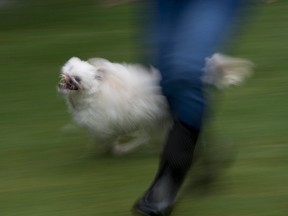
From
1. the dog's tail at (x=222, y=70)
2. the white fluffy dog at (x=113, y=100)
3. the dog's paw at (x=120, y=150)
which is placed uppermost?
the dog's tail at (x=222, y=70)

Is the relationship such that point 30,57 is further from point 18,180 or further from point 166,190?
point 166,190

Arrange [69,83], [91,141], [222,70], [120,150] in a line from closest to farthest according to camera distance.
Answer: [222,70], [69,83], [120,150], [91,141]

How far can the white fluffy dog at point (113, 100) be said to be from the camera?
4406mm

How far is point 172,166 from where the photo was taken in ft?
11.2

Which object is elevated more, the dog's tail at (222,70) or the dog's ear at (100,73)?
the dog's tail at (222,70)

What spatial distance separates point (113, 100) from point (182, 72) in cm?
129

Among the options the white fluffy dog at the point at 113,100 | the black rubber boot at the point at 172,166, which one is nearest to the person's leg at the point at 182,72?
Answer: the black rubber boot at the point at 172,166

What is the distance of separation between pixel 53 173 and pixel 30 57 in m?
2.69

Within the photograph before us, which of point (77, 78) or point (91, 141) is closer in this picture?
point (77, 78)

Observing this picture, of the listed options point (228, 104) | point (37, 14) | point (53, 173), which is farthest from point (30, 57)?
point (53, 173)

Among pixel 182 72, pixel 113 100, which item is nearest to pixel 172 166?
pixel 182 72

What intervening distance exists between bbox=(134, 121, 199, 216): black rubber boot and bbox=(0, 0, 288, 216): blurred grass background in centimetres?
33

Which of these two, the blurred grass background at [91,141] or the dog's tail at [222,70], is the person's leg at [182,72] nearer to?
the dog's tail at [222,70]

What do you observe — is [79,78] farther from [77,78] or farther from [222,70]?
[222,70]
